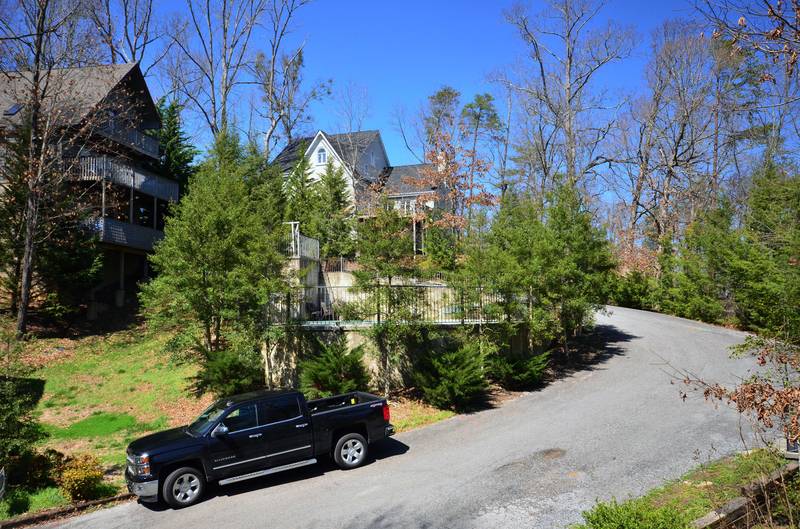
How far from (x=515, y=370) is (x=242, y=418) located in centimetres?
896

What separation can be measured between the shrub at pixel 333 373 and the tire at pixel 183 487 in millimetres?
5280

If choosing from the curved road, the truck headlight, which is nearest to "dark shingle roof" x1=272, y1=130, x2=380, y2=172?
the curved road

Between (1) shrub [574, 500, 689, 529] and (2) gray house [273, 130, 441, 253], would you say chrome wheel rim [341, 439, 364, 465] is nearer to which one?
(1) shrub [574, 500, 689, 529]

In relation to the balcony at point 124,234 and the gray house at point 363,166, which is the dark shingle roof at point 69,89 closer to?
the balcony at point 124,234

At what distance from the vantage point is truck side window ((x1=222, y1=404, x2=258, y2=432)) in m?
9.91

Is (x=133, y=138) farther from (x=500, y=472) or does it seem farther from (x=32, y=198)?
(x=500, y=472)

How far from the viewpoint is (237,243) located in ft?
53.1

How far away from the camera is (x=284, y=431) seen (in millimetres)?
10172

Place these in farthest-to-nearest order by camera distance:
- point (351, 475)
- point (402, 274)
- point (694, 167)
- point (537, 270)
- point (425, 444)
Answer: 1. point (694, 167)
2. point (537, 270)
3. point (402, 274)
4. point (425, 444)
5. point (351, 475)

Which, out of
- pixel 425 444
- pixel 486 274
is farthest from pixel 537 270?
pixel 425 444

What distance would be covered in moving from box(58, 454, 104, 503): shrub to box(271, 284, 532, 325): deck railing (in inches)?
276

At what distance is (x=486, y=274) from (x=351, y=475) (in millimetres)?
8155

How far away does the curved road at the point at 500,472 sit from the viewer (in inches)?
321

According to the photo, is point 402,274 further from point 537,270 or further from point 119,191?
point 119,191
